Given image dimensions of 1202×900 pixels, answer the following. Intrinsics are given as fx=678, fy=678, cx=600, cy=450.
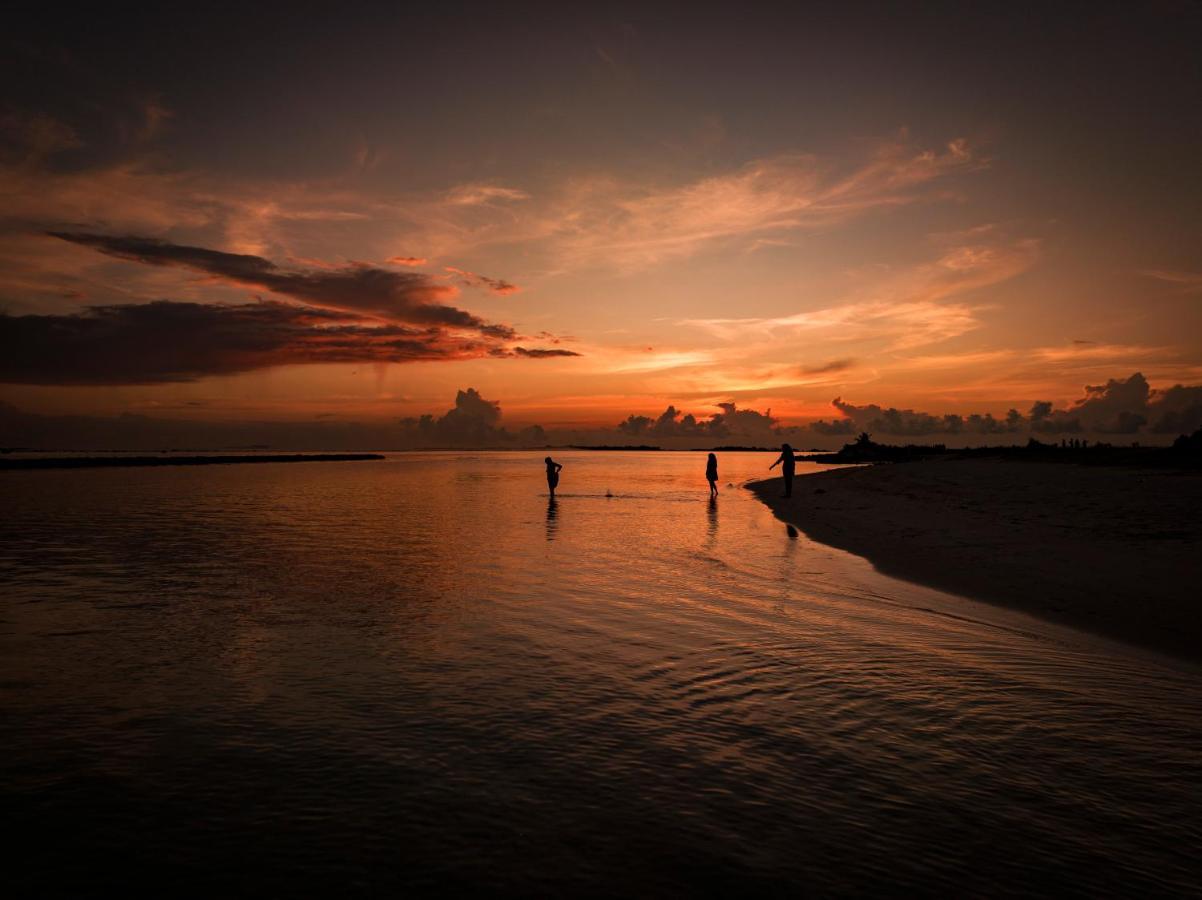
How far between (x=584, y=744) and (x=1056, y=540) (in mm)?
18630

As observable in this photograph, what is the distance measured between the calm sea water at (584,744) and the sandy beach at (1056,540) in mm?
1817

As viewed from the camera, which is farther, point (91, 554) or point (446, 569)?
point (91, 554)

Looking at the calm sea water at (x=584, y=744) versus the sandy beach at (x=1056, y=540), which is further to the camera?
the sandy beach at (x=1056, y=540)

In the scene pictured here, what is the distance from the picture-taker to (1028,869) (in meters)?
5.17

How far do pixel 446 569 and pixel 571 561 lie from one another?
374 cm

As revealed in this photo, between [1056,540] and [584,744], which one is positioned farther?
[1056,540]

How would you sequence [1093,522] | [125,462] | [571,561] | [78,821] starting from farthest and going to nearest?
[125,462] → [1093,522] → [571,561] → [78,821]

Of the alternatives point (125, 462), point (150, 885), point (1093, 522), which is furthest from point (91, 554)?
point (125, 462)

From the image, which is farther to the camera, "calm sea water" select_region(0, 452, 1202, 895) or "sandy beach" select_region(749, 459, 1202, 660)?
"sandy beach" select_region(749, 459, 1202, 660)

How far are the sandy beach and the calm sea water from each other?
1817 millimetres

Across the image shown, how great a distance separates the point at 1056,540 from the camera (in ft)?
65.8

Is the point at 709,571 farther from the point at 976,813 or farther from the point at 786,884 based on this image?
the point at 786,884

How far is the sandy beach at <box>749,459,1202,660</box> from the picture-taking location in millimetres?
13484

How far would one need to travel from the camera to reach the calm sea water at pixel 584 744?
17.1 feet
